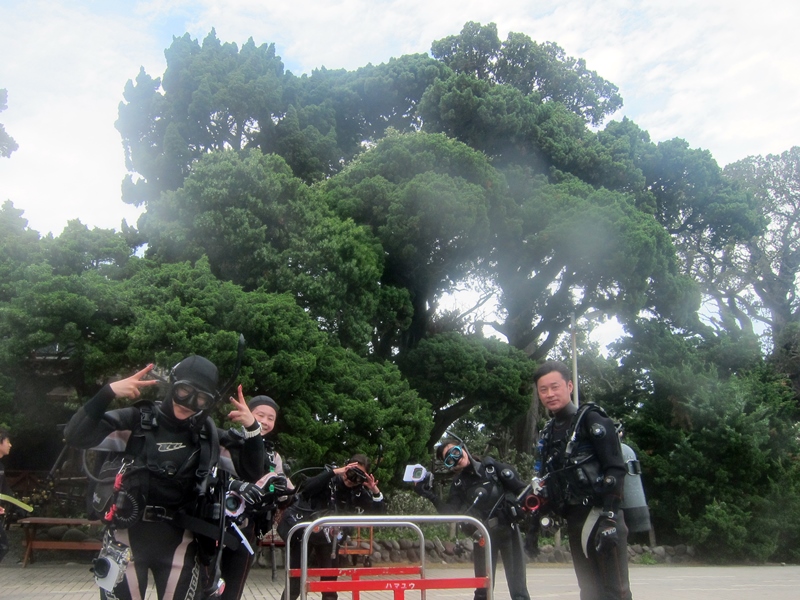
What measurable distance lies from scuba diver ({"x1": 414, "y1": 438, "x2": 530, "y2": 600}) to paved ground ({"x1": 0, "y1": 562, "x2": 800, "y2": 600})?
125 inches

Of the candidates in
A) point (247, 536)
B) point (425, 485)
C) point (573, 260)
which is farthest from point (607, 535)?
point (573, 260)

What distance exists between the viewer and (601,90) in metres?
28.4

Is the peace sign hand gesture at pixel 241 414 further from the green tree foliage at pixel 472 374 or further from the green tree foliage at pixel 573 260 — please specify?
the green tree foliage at pixel 573 260

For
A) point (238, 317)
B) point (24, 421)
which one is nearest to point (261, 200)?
point (238, 317)

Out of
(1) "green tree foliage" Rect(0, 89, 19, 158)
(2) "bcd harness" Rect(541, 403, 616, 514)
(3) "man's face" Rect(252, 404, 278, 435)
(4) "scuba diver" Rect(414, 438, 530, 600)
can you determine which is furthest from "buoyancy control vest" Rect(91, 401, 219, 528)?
(1) "green tree foliage" Rect(0, 89, 19, 158)

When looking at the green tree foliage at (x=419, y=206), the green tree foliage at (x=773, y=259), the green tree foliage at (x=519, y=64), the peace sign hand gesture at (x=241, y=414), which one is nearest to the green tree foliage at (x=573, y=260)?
the green tree foliage at (x=419, y=206)

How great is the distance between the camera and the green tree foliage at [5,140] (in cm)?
1889

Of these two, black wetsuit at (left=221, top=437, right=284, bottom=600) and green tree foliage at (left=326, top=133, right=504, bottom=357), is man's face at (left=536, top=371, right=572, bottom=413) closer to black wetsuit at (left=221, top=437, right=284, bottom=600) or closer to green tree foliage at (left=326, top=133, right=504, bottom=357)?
black wetsuit at (left=221, top=437, right=284, bottom=600)

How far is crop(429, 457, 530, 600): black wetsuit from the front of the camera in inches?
249

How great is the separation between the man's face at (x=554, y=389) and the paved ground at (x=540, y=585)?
553 cm

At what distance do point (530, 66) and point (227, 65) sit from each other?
38.1ft

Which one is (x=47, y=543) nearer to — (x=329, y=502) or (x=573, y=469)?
(x=329, y=502)

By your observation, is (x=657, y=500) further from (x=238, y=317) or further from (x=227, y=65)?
(x=227, y=65)

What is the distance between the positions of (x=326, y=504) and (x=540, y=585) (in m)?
6.95
